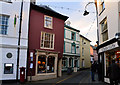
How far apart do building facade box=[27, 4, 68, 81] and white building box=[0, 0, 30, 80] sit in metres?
0.86

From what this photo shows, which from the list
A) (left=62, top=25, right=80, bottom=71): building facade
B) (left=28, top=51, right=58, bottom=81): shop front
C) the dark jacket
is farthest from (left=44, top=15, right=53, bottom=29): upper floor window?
the dark jacket

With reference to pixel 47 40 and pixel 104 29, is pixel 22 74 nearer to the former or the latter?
pixel 47 40

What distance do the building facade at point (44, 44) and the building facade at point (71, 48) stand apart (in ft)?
25.2

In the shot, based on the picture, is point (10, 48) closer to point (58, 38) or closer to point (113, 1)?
point (58, 38)

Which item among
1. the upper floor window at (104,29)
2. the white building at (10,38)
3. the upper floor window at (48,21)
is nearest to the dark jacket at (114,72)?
the upper floor window at (104,29)

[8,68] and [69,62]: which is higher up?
[8,68]

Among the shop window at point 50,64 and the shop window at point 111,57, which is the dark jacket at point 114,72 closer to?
the shop window at point 111,57

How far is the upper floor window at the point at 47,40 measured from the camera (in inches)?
554

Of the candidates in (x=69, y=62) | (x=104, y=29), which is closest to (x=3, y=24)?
(x=104, y=29)

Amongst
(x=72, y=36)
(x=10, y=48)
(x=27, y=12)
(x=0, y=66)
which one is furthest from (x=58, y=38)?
(x=72, y=36)

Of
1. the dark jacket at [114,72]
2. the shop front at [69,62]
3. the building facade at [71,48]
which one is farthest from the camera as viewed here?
the building facade at [71,48]

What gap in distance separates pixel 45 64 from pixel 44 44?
2.27 m

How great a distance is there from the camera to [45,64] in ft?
45.8

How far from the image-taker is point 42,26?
1409 cm
